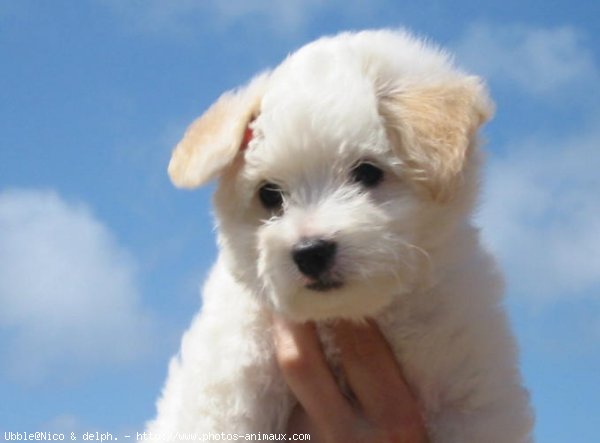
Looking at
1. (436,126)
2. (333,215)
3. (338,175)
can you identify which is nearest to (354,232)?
(333,215)

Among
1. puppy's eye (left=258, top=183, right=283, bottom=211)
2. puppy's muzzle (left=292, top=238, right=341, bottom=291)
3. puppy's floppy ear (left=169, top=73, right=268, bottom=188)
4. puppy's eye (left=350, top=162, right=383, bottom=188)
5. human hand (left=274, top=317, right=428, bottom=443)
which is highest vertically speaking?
puppy's floppy ear (left=169, top=73, right=268, bottom=188)

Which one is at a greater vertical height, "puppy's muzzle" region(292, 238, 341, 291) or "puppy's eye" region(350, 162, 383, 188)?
"puppy's eye" region(350, 162, 383, 188)

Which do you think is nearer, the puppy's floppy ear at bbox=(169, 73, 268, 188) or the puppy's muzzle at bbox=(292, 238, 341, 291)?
the puppy's muzzle at bbox=(292, 238, 341, 291)

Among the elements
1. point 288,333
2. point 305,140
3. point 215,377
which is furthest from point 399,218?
point 215,377

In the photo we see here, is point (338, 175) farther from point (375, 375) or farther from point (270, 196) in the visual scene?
point (375, 375)

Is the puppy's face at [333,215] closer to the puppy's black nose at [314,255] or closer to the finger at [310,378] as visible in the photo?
the puppy's black nose at [314,255]

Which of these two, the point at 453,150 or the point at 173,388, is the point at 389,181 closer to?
the point at 453,150

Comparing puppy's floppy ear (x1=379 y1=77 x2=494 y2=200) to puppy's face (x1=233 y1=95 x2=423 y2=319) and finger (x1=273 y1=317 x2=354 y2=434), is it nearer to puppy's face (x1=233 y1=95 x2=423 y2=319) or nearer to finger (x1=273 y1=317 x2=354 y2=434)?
puppy's face (x1=233 y1=95 x2=423 y2=319)

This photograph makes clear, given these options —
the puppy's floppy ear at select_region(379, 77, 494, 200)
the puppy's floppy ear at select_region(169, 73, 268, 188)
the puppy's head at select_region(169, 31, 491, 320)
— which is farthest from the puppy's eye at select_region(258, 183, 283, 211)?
the puppy's floppy ear at select_region(379, 77, 494, 200)

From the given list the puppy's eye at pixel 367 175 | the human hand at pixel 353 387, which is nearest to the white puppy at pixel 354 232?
the puppy's eye at pixel 367 175
